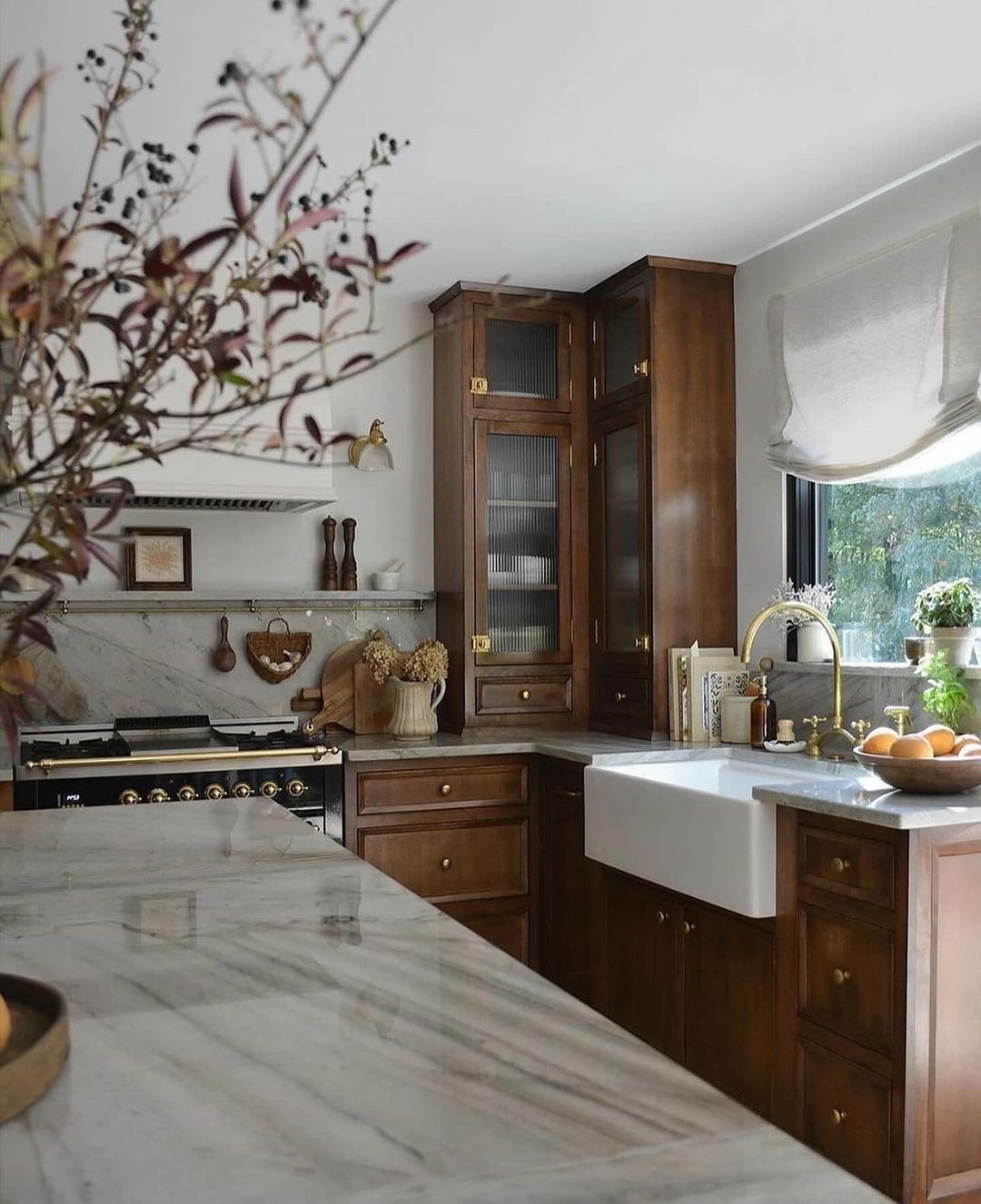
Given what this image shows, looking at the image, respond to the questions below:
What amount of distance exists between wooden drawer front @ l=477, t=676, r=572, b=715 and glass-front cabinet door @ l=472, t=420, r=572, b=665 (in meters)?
0.08

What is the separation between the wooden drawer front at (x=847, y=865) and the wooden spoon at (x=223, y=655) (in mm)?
2394

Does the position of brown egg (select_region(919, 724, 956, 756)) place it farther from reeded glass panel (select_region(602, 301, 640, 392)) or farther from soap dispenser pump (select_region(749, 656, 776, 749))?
reeded glass panel (select_region(602, 301, 640, 392))

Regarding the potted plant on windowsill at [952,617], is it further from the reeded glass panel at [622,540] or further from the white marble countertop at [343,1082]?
the white marble countertop at [343,1082]

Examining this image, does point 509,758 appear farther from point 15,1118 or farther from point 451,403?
point 15,1118

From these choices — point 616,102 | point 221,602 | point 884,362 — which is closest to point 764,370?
point 884,362

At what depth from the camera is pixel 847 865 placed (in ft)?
8.77

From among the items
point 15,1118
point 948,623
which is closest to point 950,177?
point 948,623

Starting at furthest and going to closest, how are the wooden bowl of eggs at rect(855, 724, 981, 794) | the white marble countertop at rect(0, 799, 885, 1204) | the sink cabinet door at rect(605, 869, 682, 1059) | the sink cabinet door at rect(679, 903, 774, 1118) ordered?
the sink cabinet door at rect(605, 869, 682, 1059) → the sink cabinet door at rect(679, 903, 774, 1118) → the wooden bowl of eggs at rect(855, 724, 981, 794) → the white marble countertop at rect(0, 799, 885, 1204)

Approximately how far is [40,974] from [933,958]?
6.26 ft

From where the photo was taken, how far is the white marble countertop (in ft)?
2.63

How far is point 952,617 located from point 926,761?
2.11 ft

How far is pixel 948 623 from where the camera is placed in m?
3.17

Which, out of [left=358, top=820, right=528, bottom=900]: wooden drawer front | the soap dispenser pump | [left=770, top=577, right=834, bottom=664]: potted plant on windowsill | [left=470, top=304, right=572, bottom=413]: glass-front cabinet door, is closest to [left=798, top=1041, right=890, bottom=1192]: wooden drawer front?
the soap dispenser pump

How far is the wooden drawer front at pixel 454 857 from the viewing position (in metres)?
4.04
